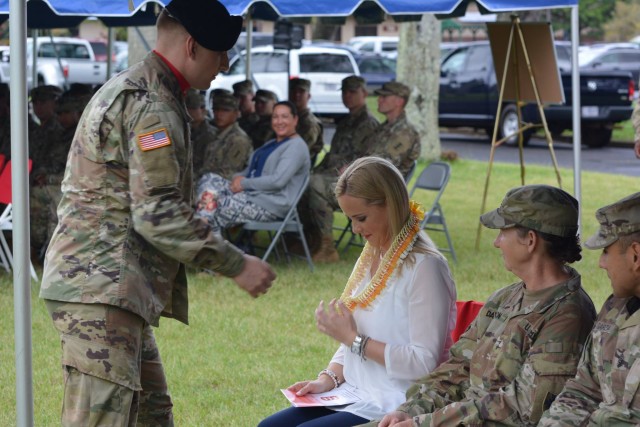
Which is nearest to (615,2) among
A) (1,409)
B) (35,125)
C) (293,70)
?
(293,70)

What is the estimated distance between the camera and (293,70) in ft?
74.7

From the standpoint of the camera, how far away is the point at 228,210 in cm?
846

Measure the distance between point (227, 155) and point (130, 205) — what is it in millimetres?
6096

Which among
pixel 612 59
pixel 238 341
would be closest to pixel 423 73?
pixel 612 59

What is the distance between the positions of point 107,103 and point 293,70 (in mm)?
19778

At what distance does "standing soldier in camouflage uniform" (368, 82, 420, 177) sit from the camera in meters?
9.06

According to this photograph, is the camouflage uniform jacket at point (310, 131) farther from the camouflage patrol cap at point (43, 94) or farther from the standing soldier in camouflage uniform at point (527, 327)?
the standing soldier in camouflage uniform at point (527, 327)

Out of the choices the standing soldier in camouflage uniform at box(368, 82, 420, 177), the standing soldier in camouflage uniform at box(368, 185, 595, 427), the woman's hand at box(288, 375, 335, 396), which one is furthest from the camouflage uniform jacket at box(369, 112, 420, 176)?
the standing soldier in camouflage uniform at box(368, 185, 595, 427)

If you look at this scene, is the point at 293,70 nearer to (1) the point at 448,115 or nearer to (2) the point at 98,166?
(1) the point at 448,115

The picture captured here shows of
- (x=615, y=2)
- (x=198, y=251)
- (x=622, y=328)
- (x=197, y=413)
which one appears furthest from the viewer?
(x=615, y=2)

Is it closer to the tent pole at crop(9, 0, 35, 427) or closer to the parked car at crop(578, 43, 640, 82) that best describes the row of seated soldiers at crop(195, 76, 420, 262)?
the tent pole at crop(9, 0, 35, 427)

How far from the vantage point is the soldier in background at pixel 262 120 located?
1070cm

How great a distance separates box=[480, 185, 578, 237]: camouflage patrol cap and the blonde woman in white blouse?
397 millimetres

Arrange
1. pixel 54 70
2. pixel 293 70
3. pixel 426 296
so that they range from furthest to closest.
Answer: pixel 54 70 < pixel 293 70 < pixel 426 296
